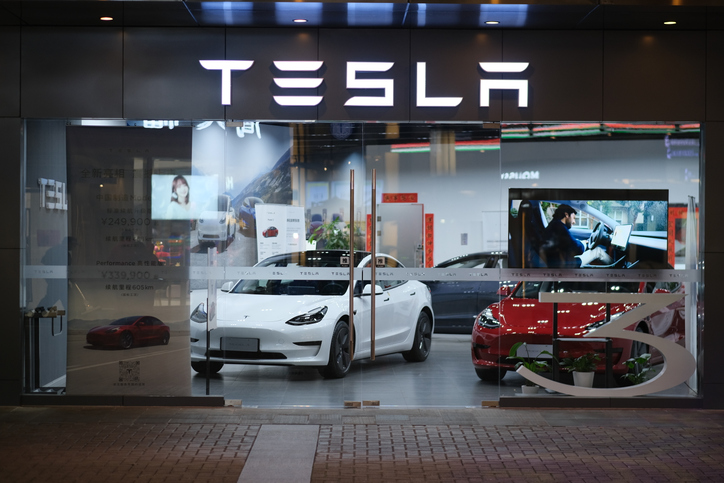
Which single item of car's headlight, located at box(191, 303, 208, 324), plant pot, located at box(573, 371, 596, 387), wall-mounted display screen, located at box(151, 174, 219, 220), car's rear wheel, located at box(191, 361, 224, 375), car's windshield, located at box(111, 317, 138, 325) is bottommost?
plant pot, located at box(573, 371, 596, 387)

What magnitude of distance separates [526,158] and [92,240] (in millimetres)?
4336

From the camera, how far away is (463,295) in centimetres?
757

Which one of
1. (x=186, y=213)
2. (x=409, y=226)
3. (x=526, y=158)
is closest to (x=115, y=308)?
(x=186, y=213)

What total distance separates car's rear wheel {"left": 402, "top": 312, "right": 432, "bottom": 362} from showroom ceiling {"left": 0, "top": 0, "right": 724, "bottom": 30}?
287cm

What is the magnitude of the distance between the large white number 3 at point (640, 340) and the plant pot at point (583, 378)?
55 mm

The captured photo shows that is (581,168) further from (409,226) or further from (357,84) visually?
(357,84)

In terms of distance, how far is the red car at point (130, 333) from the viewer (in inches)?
295

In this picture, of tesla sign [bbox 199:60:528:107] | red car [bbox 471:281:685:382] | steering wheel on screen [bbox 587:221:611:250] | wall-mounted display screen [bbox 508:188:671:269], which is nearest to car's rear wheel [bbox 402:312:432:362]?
red car [bbox 471:281:685:382]

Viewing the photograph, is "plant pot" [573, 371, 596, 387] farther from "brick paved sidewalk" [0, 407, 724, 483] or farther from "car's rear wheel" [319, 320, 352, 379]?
"car's rear wheel" [319, 320, 352, 379]

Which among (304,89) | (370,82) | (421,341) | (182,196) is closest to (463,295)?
(421,341)

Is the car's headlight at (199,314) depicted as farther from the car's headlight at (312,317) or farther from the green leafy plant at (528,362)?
the green leafy plant at (528,362)

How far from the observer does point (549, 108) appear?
7531 mm

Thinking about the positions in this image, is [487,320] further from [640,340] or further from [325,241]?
[325,241]

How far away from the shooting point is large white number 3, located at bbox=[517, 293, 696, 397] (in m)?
7.53
